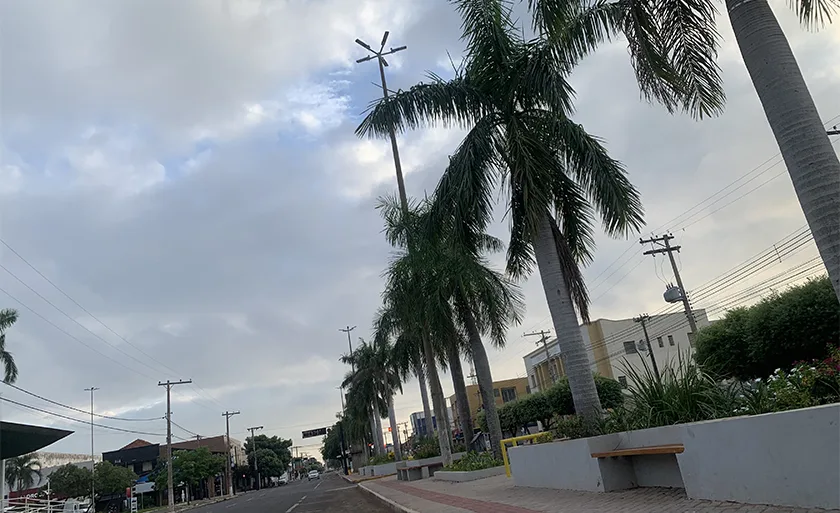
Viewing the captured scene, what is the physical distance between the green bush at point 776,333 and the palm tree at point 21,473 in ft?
184

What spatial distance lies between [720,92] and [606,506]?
20.6 ft

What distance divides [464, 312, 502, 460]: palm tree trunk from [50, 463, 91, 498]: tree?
4594 cm

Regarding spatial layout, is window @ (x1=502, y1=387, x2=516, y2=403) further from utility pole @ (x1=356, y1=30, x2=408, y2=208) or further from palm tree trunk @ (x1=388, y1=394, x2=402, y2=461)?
utility pole @ (x1=356, y1=30, x2=408, y2=208)

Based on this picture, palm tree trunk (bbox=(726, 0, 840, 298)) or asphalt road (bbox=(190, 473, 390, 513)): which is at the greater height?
palm tree trunk (bbox=(726, 0, 840, 298))

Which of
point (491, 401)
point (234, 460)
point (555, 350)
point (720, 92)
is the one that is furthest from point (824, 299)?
point (234, 460)

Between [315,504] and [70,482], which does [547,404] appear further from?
[70,482]

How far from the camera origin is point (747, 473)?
6.12m

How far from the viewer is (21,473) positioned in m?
52.8

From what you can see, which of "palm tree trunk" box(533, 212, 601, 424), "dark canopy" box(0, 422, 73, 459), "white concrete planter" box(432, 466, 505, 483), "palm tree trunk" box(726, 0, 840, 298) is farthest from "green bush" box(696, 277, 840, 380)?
"dark canopy" box(0, 422, 73, 459)

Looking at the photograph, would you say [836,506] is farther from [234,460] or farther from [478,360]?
[234,460]

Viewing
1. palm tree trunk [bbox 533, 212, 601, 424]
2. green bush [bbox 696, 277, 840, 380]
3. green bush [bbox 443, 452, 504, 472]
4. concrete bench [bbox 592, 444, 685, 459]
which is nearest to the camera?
concrete bench [bbox 592, 444, 685, 459]

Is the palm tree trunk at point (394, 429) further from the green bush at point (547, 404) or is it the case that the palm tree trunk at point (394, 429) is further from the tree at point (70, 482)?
the tree at point (70, 482)

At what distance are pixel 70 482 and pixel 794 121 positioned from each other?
196ft

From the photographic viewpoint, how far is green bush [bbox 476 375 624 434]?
34438 mm
